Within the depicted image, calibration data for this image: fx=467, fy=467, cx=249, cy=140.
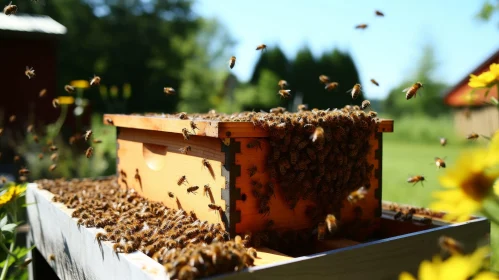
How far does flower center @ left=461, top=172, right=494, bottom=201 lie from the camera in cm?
101

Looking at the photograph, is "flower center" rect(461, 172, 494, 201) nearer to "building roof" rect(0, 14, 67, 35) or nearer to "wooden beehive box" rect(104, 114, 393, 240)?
"wooden beehive box" rect(104, 114, 393, 240)

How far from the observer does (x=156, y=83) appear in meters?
29.6

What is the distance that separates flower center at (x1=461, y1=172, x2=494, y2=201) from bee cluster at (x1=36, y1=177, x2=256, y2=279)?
2.67 ft

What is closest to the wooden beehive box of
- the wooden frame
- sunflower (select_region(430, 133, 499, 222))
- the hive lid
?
the hive lid

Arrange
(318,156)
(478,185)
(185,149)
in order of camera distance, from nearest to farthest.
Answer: (478,185) < (318,156) < (185,149)

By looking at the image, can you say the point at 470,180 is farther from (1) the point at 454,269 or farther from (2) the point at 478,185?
(1) the point at 454,269

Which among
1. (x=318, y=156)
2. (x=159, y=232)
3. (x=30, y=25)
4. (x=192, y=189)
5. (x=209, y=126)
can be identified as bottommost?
(x=159, y=232)

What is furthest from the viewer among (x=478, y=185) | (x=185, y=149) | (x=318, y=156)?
(x=185, y=149)

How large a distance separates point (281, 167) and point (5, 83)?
9.34 meters

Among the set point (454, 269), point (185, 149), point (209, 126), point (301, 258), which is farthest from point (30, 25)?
point (454, 269)

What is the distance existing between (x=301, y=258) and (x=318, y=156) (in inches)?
23.5

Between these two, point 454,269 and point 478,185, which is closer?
point 454,269

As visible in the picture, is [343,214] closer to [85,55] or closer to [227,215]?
[227,215]

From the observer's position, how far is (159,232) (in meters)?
2.12
